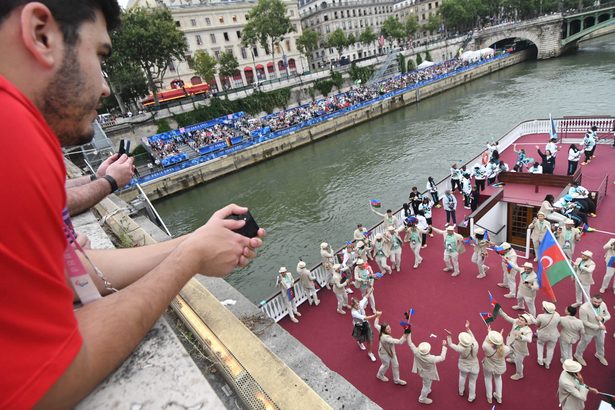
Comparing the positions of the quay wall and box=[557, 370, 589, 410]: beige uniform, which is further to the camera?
the quay wall

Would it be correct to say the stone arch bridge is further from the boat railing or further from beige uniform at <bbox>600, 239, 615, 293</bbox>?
beige uniform at <bbox>600, 239, 615, 293</bbox>

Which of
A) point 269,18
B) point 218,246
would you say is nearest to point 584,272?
point 218,246

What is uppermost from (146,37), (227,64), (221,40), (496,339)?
(221,40)

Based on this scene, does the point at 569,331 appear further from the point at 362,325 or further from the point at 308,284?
the point at 308,284

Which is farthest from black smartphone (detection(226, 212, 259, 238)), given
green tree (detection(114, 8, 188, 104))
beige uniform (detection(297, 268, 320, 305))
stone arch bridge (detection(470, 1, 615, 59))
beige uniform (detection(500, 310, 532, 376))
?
stone arch bridge (detection(470, 1, 615, 59))

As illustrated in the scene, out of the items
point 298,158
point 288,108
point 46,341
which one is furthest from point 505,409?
point 288,108

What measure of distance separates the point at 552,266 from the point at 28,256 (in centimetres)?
838

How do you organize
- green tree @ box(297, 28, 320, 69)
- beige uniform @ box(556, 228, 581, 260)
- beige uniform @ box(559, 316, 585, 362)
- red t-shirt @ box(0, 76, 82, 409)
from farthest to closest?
green tree @ box(297, 28, 320, 69)
beige uniform @ box(556, 228, 581, 260)
beige uniform @ box(559, 316, 585, 362)
red t-shirt @ box(0, 76, 82, 409)

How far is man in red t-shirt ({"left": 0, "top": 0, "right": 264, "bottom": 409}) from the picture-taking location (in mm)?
793

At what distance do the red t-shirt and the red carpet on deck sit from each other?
714 cm

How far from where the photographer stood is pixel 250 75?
2265 inches

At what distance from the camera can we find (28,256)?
808mm

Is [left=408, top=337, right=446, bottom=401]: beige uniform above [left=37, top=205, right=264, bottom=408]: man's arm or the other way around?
the other way around

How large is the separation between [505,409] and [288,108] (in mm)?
40243
